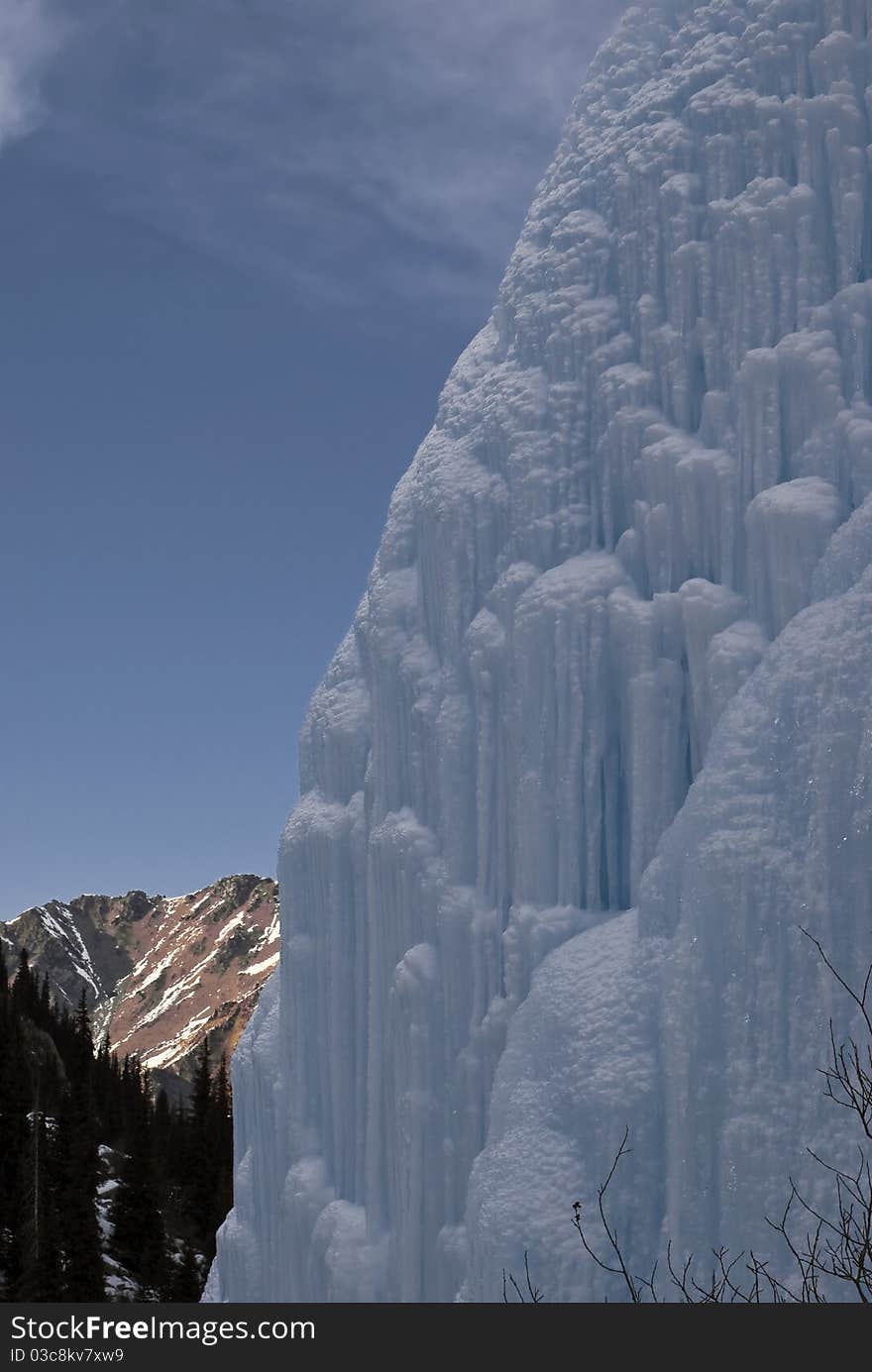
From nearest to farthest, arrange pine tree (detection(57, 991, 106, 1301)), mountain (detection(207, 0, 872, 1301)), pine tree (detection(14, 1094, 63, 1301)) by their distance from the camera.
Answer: mountain (detection(207, 0, 872, 1301))
pine tree (detection(14, 1094, 63, 1301))
pine tree (detection(57, 991, 106, 1301))

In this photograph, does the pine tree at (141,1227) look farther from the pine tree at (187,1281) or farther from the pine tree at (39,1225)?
the pine tree at (39,1225)

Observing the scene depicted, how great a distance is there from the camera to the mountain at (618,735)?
12.1m

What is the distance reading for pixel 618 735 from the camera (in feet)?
49.2

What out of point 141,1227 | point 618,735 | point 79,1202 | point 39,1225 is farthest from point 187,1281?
point 618,735

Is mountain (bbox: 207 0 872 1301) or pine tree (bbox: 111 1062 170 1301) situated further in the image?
pine tree (bbox: 111 1062 170 1301)

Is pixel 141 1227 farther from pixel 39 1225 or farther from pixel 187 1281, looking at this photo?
pixel 39 1225


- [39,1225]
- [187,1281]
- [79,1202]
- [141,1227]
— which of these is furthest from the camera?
[141,1227]

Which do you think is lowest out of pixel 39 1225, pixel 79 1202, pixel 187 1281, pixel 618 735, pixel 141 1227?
pixel 187 1281

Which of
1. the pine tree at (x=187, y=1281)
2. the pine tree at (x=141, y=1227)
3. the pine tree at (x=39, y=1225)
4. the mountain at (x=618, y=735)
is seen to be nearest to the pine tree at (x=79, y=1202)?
the pine tree at (x=39, y=1225)

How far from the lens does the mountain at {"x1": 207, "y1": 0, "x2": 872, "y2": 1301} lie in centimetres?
1205

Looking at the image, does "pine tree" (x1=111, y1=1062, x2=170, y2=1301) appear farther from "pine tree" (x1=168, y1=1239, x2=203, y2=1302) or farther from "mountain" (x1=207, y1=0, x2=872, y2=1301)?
"mountain" (x1=207, y1=0, x2=872, y2=1301)

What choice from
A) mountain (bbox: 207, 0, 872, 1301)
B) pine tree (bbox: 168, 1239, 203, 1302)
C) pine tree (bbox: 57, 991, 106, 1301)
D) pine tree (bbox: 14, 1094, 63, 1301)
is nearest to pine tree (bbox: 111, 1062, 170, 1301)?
pine tree (bbox: 168, 1239, 203, 1302)
